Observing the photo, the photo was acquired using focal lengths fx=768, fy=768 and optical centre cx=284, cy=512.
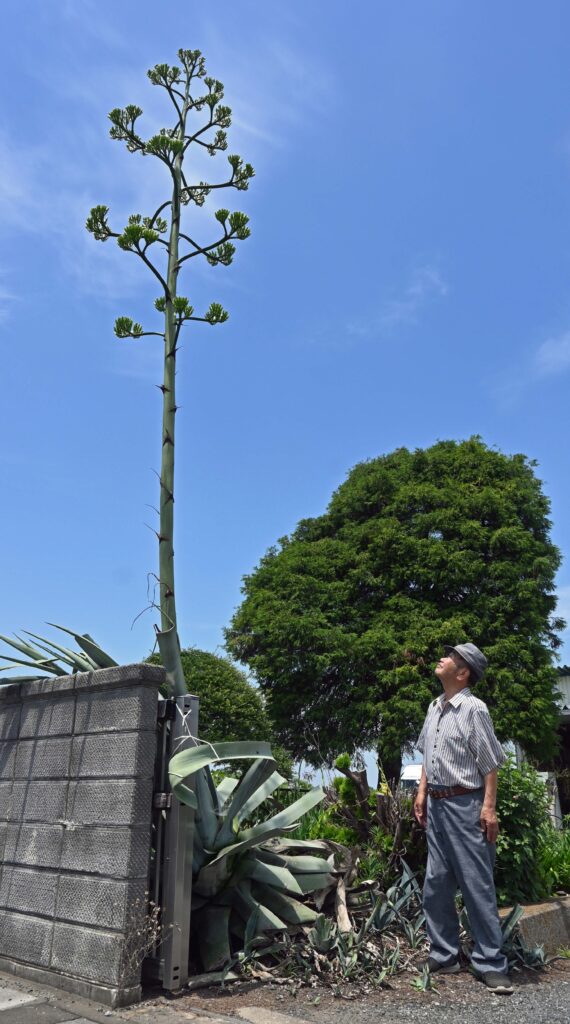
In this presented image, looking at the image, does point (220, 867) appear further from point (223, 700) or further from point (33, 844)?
point (223, 700)

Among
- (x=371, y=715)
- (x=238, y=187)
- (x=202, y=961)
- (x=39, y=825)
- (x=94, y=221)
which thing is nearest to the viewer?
(x=202, y=961)

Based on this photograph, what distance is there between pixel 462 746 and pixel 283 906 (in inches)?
51.5

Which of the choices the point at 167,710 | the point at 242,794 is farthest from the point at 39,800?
the point at 242,794

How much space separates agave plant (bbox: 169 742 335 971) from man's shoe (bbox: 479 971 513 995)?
3.09 feet

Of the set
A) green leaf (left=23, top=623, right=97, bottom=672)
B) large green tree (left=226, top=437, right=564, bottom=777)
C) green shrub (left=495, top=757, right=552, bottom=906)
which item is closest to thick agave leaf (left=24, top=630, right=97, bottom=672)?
green leaf (left=23, top=623, right=97, bottom=672)

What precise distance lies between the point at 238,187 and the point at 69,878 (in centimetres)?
430

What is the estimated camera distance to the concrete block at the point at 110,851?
11.4ft

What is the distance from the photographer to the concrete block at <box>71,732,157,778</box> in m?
3.61

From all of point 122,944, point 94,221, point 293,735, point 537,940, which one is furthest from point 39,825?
point 293,735

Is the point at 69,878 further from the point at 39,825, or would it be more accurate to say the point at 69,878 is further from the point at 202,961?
the point at 202,961

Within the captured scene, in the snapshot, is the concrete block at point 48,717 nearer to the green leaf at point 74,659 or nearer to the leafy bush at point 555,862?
the green leaf at point 74,659

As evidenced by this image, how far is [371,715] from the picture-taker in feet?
59.5

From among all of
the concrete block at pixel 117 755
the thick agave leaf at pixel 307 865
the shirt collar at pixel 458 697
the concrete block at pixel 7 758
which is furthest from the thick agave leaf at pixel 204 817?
the shirt collar at pixel 458 697

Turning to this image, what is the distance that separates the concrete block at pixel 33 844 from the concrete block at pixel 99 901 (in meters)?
0.18
